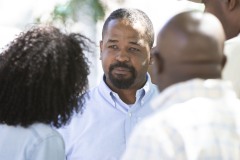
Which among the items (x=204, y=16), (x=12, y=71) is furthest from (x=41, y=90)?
(x=204, y=16)

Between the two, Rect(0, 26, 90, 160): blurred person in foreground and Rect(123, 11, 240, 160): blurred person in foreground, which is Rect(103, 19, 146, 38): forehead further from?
Rect(123, 11, 240, 160): blurred person in foreground

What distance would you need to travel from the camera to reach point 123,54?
117 inches

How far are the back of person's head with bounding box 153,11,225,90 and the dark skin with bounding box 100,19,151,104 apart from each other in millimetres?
1396

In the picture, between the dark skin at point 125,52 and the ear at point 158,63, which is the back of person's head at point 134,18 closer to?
the dark skin at point 125,52

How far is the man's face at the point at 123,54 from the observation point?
117 inches

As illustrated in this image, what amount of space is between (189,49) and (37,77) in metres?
0.73

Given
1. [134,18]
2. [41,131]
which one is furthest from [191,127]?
[134,18]

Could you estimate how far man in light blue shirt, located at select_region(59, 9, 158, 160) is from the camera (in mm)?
2730

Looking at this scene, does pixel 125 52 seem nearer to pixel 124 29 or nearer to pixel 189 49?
pixel 124 29

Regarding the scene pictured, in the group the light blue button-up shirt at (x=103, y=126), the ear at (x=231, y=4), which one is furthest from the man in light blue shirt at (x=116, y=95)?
the ear at (x=231, y=4)

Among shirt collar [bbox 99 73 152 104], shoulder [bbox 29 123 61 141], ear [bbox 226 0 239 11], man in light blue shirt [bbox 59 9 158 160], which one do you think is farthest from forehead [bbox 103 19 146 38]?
shoulder [bbox 29 123 61 141]

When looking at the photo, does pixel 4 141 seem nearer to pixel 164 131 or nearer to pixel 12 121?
pixel 12 121

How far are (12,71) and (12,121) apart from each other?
193 mm

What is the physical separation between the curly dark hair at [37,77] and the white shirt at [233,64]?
0.79 meters
